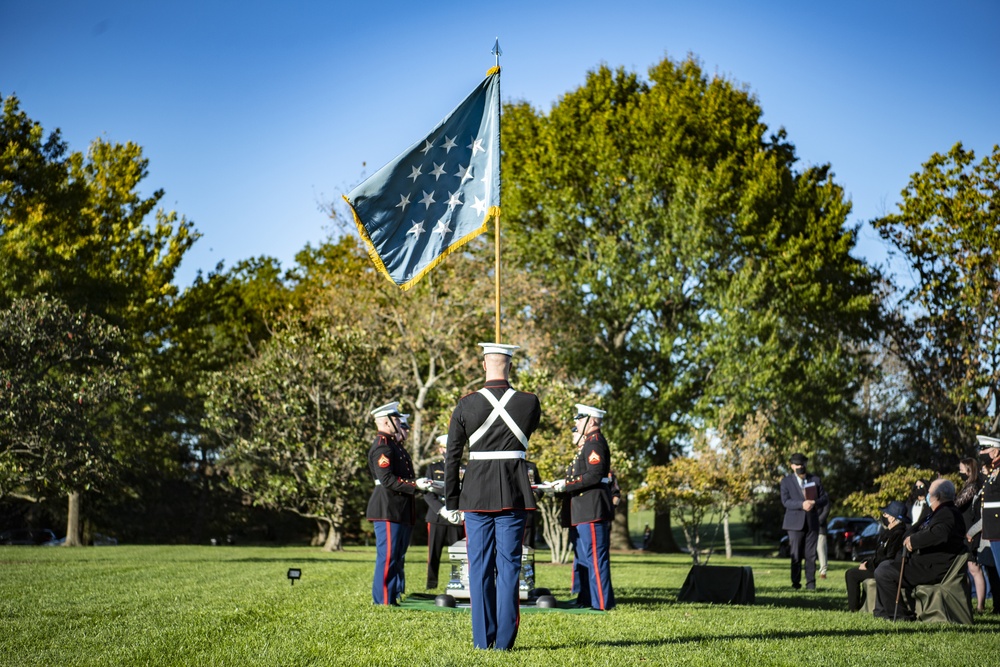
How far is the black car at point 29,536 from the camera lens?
123ft

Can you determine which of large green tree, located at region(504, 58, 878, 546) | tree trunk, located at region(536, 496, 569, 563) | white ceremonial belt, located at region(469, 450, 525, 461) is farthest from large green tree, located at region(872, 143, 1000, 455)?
white ceremonial belt, located at region(469, 450, 525, 461)

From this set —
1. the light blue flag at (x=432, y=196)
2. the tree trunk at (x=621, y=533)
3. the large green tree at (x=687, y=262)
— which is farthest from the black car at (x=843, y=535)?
the light blue flag at (x=432, y=196)

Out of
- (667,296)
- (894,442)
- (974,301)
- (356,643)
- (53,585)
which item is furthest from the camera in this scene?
(894,442)

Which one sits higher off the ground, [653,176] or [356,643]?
[653,176]

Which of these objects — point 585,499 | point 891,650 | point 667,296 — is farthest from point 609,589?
point 667,296

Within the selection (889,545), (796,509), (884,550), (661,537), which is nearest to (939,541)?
(889,545)

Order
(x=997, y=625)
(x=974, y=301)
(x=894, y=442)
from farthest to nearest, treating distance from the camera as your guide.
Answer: (x=894, y=442) → (x=974, y=301) → (x=997, y=625)

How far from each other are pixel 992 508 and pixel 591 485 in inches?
188

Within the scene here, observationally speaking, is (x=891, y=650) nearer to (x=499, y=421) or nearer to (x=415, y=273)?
(x=499, y=421)

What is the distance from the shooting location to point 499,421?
7.95 metres

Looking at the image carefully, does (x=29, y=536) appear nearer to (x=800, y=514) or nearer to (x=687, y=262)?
(x=687, y=262)

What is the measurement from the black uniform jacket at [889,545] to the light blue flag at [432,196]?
574cm

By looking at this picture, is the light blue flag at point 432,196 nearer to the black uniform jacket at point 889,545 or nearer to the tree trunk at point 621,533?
the black uniform jacket at point 889,545

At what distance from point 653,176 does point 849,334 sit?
317 inches
